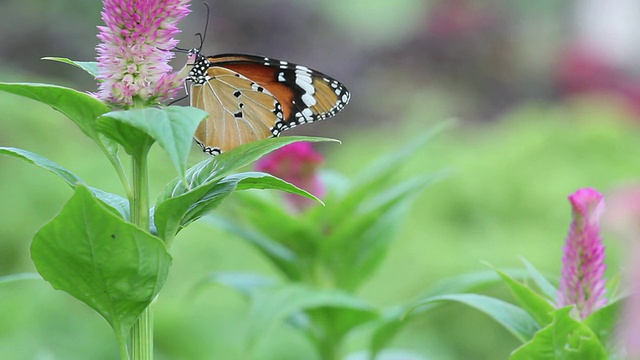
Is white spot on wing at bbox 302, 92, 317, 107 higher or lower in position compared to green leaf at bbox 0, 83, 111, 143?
higher

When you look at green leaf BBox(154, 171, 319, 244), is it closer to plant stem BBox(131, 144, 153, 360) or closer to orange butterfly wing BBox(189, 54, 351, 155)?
plant stem BBox(131, 144, 153, 360)

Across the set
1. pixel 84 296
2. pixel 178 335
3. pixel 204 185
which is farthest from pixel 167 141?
pixel 178 335

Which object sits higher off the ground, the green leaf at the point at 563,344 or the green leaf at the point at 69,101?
the green leaf at the point at 69,101

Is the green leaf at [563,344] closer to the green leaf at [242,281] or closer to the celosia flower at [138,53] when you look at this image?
the celosia flower at [138,53]

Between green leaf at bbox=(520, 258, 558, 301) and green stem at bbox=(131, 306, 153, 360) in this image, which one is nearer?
green stem at bbox=(131, 306, 153, 360)

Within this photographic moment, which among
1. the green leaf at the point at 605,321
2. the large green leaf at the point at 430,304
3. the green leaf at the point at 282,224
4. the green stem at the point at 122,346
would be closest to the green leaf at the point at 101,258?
the green stem at the point at 122,346

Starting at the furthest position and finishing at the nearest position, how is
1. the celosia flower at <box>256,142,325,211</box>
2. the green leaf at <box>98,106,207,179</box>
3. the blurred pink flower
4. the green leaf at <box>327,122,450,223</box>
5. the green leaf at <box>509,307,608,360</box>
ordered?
1. the celosia flower at <box>256,142,325,211</box>
2. the green leaf at <box>327,122,450,223</box>
3. the green leaf at <box>509,307,608,360</box>
4. the green leaf at <box>98,106,207,179</box>
5. the blurred pink flower

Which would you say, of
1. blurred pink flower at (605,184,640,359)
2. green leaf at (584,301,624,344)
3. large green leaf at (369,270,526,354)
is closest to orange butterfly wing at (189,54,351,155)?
large green leaf at (369,270,526,354)
